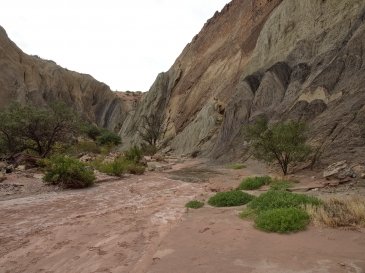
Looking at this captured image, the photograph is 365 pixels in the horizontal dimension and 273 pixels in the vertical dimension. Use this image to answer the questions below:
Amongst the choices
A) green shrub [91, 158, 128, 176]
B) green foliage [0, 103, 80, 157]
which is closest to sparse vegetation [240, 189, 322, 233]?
green shrub [91, 158, 128, 176]

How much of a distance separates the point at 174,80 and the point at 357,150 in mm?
45738

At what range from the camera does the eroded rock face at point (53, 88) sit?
200 feet

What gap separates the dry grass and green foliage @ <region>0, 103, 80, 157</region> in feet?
66.7

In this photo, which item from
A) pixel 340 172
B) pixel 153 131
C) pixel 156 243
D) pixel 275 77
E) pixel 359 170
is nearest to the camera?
pixel 156 243

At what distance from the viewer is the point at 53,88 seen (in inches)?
2908

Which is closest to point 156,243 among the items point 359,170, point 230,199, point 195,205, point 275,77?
point 195,205

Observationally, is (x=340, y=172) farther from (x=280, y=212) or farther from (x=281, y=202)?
(x=280, y=212)

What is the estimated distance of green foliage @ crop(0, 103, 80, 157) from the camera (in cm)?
2373

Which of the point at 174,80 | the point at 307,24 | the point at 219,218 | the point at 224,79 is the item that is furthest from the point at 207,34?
the point at 219,218

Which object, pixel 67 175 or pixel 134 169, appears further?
pixel 134 169

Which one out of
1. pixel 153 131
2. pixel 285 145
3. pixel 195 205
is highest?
pixel 153 131

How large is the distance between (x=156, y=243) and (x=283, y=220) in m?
2.41

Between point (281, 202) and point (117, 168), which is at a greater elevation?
point (117, 168)

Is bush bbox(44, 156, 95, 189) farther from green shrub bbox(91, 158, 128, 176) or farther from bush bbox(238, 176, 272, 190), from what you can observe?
bush bbox(238, 176, 272, 190)
